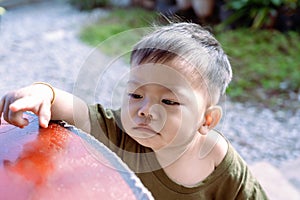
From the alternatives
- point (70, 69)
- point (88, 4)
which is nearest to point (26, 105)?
point (70, 69)

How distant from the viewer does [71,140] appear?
817 millimetres

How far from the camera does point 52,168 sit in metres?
0.72

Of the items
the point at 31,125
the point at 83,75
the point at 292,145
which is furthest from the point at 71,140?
the point at 292,145

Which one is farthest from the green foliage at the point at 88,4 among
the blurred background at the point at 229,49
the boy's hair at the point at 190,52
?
the boy's hair at the point at 190,52

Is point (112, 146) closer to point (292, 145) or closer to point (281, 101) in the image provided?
point (292, 145)

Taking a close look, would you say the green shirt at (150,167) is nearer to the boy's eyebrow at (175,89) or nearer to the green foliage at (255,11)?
the boy's eyebrow at (175,89)

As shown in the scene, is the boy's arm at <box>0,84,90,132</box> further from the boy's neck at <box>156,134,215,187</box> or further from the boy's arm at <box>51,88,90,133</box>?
the boy's neck at <box>156,134,215,187</box>

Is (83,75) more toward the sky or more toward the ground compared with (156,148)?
more toward the sky

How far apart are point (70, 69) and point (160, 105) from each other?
302 cm

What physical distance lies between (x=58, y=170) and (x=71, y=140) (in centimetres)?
11

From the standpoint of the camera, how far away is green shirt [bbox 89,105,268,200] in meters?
1.07

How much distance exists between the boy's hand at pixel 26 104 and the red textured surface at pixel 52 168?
2 cm

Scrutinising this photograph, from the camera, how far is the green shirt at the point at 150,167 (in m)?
1.07

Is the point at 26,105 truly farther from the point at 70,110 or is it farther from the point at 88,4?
the point at 88,4
